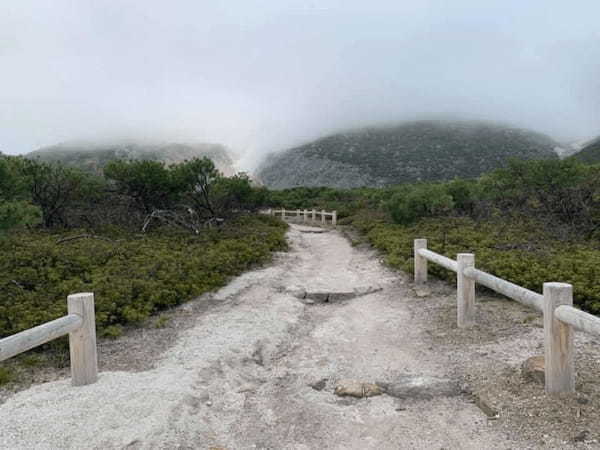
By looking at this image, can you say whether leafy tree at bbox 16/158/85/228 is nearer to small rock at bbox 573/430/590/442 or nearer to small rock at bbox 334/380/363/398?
small rock at bbox 334/380/363/398

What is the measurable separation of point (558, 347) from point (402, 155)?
174 ft

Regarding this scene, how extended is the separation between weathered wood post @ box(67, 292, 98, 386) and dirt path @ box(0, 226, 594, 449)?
0.12 metres

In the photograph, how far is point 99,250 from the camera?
850 centimetres

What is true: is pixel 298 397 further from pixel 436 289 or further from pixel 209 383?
pixel 436 289

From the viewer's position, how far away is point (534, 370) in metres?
3.57

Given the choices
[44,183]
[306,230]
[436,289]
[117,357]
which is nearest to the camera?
[117,357]

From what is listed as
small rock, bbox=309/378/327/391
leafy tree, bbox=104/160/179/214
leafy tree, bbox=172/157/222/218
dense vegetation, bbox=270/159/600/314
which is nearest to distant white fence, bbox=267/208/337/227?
dense vegetation, bbox=270/159/600/314

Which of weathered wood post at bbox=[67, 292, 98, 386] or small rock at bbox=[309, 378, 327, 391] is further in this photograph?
small rock at bbox=[309, 378, 327, 391]

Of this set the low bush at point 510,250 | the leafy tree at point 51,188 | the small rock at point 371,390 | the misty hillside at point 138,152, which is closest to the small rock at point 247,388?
the small rock at point 371,390

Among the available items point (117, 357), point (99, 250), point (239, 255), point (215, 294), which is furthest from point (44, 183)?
point (117, 357)

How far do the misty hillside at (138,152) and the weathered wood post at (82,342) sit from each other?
5421 cm

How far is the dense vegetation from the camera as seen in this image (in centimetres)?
677

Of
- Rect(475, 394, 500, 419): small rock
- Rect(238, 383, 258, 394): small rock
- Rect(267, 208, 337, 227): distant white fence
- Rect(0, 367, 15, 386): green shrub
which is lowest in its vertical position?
Rect(267, 208, 337, 227): distant white fence

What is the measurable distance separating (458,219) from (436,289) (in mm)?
5983
